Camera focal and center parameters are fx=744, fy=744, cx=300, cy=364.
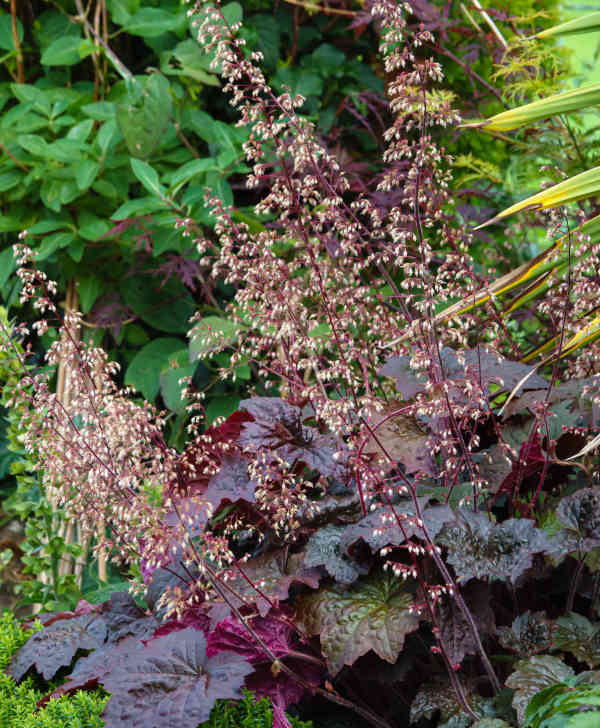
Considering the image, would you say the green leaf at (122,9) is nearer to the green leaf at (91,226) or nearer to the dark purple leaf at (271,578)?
the green leaf at (91,226)

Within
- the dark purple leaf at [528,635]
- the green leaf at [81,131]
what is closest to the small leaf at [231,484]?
the dark purple leaf at [528,635]

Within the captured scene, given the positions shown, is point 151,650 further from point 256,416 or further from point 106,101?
point 106,101

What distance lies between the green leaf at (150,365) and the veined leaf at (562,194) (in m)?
1.68

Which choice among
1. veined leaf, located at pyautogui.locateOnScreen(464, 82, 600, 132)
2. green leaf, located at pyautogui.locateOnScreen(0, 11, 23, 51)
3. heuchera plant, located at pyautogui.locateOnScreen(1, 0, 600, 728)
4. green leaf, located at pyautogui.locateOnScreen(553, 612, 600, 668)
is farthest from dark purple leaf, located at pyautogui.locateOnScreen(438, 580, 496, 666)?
green leaf, located at pyautogui.locateOnScreen(0, 11, 23, 51)

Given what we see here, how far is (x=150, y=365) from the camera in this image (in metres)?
2.87

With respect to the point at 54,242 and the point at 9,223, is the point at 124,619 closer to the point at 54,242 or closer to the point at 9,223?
the point at 54,242

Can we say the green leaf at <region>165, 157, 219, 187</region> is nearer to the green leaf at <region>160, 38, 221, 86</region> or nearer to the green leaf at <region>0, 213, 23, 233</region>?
the green leaf at <region>160, 38, 221, 86</region>

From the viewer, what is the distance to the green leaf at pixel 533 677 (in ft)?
3.71

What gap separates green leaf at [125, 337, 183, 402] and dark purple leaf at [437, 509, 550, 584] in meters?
1.70

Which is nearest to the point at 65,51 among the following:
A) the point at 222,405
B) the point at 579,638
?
the point at 222,405

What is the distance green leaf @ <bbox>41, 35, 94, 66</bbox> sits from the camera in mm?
2863

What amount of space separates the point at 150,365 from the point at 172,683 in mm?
1808

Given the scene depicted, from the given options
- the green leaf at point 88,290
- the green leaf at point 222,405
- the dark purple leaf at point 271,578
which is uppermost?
the green leaf at point 88,290

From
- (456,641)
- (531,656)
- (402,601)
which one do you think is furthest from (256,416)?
(531,656)
